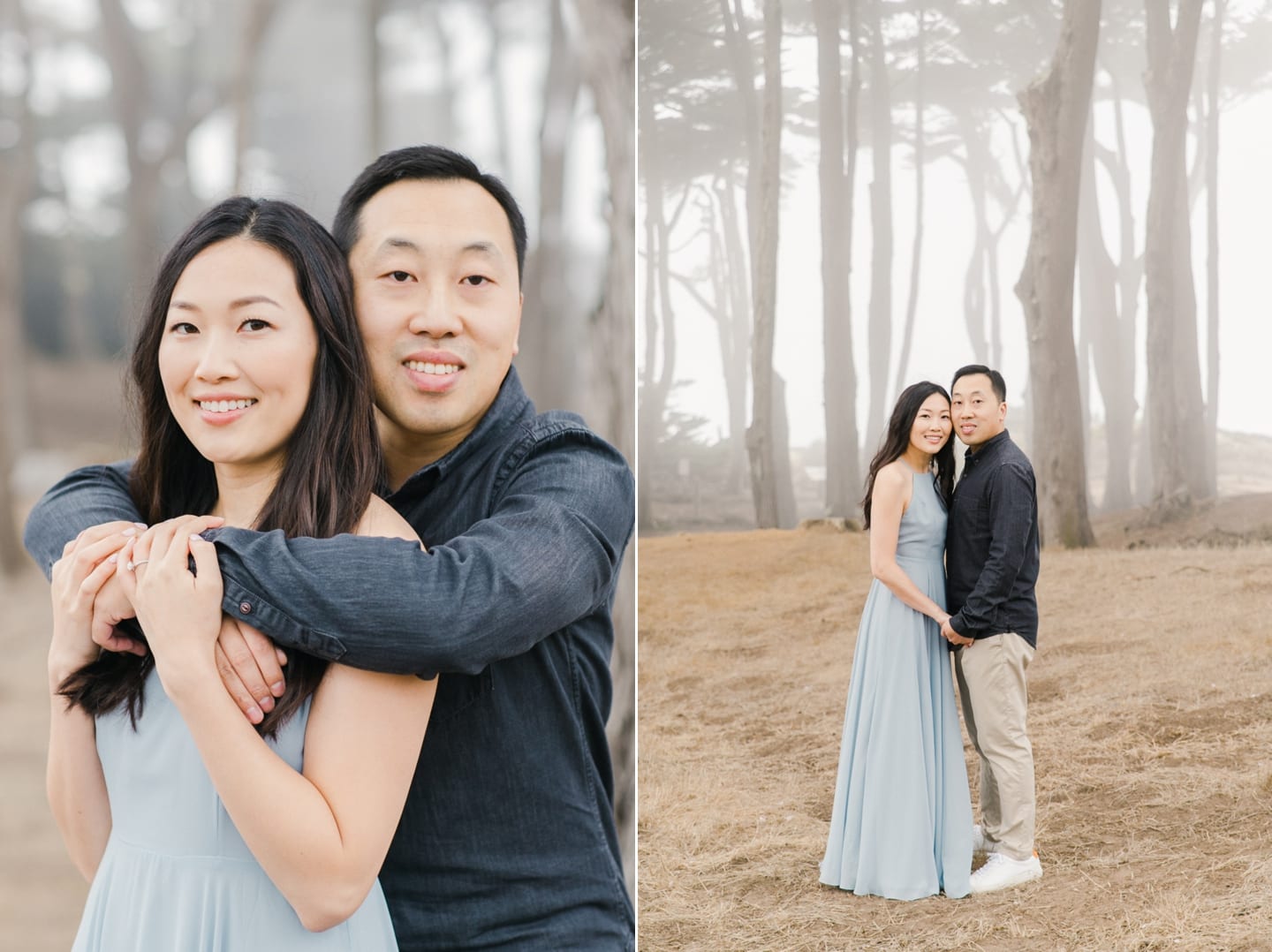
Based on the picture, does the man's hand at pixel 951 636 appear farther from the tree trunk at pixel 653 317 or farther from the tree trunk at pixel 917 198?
the tree trunk at pixel 653 317

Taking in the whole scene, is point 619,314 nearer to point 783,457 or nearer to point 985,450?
point 783,457

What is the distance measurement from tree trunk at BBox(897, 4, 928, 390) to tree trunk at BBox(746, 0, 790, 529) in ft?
1.35

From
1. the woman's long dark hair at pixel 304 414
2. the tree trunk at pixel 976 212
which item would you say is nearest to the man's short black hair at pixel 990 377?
the tree trunk at pixel 976 212

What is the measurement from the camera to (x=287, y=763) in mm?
1114

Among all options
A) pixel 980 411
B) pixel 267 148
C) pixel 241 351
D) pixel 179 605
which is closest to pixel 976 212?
pixel 980 411

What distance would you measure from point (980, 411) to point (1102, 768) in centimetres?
96

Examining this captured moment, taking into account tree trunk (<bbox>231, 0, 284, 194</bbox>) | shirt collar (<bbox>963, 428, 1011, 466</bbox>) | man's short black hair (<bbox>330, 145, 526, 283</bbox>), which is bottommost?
shirt collar (<bbox>963, 428, 1011, 466</bbox>)

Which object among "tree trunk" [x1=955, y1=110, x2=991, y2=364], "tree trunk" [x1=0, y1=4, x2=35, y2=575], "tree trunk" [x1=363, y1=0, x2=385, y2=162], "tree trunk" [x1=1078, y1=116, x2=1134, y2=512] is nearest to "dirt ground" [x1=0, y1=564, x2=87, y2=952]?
"tree trunk" [x1=0, y1=4, x2=35, y2=575]

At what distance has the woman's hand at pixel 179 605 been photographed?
107 cm

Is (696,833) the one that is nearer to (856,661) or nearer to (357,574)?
(856,661)

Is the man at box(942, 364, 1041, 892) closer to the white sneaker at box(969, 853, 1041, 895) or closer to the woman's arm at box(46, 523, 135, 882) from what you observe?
the white sneaker at box(969, 853, 1041, 895)

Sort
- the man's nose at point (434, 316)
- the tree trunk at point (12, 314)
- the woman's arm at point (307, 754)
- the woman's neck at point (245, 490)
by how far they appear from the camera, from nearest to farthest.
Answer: the woman's arm at point (307, 754), the woman's neck at point (245, 490), the man's nose at point (434, 316), the tree trunk at point (12, 314)

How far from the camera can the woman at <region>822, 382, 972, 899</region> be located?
290cm

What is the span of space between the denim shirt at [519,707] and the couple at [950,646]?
161cm
